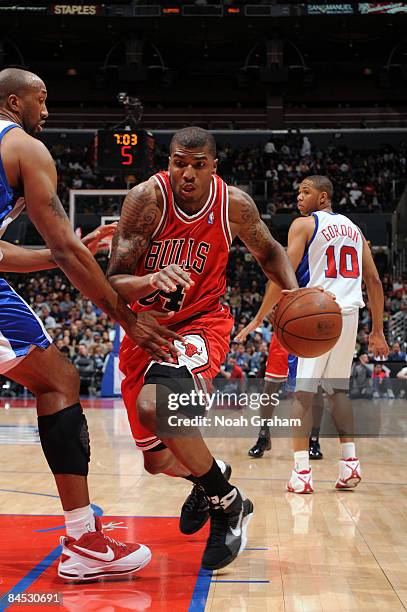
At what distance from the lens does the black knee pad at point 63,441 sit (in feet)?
9.87

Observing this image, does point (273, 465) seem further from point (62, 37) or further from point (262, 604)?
point (62, 37)

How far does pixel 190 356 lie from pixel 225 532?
0.73 metres

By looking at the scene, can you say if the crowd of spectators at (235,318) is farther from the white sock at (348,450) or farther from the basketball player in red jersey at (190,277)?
the basketball player in red jersey at (190,277)

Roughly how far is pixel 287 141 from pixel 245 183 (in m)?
3.80

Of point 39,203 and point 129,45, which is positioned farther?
point 129,45

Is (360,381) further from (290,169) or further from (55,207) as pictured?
(290,169)

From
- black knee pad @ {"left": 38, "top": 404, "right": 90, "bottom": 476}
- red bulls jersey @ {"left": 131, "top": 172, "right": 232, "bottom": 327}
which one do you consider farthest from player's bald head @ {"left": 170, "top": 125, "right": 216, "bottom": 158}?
black knee pad @ {"left": 38, "top": 404, "right": 90, "bottom": 476}

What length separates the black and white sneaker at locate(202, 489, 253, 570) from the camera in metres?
3.12

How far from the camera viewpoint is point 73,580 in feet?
9.76

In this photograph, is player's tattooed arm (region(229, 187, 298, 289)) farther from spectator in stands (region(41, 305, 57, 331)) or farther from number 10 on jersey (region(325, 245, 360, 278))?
spectator in stands (region(41, 305, 57, 331))

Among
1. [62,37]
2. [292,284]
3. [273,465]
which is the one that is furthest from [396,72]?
[292,284]

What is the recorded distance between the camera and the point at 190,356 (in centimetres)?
326

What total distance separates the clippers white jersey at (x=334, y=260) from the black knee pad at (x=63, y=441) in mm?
2537

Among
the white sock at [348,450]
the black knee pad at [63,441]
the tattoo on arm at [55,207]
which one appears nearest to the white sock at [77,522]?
the black knee pad at [63,441]
